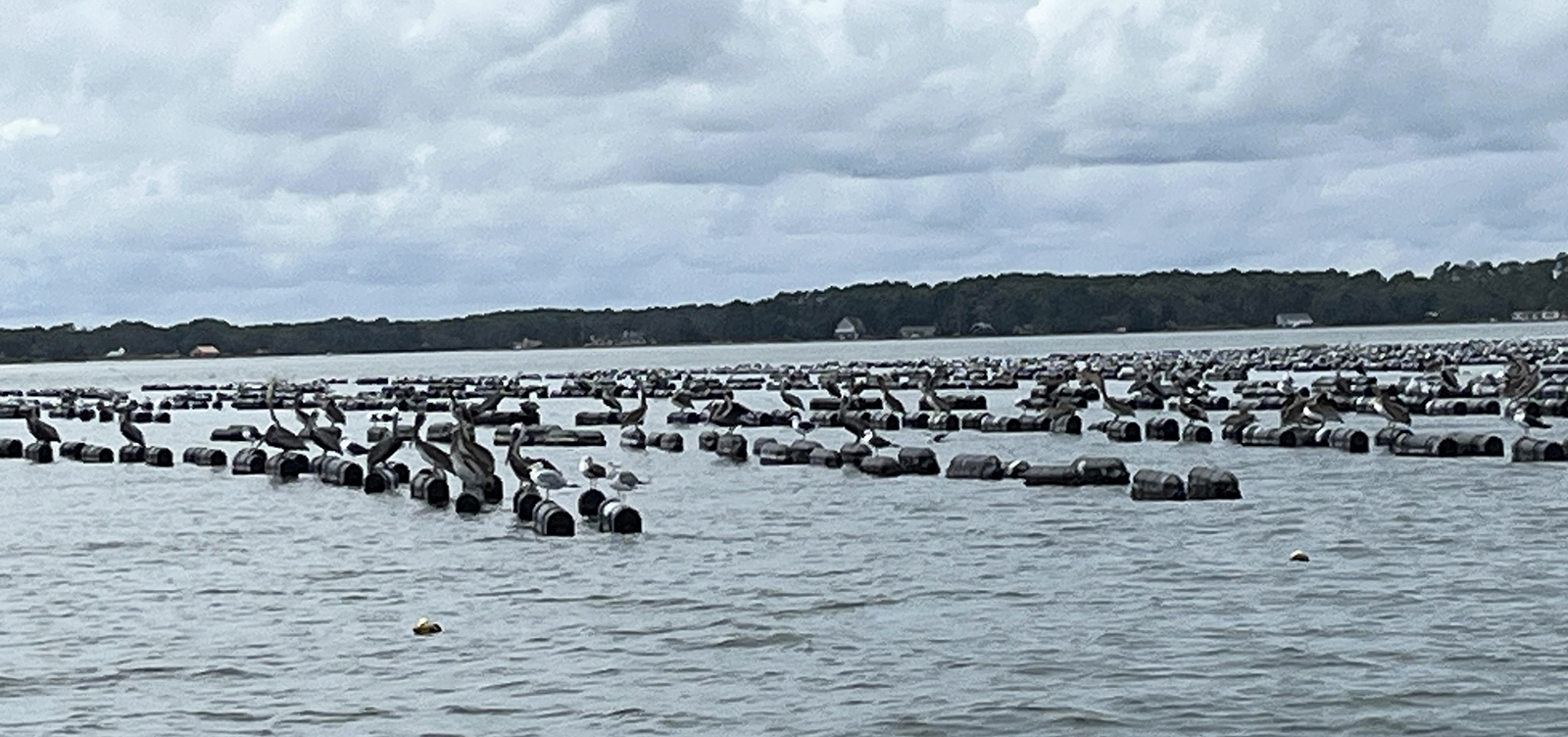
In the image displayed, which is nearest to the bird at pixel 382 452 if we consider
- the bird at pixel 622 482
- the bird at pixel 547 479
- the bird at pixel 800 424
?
the bird at pixel 547 479

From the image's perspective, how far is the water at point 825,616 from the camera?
67.3 ft

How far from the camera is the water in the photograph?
20500 mm

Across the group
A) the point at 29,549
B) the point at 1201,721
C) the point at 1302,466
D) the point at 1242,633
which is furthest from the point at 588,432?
the point at 1201,721

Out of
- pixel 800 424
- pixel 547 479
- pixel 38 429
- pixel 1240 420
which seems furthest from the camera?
pixel 800 424

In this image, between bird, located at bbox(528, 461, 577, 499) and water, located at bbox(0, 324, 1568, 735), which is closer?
water, located at bbox(0, 324, 1568, 735)

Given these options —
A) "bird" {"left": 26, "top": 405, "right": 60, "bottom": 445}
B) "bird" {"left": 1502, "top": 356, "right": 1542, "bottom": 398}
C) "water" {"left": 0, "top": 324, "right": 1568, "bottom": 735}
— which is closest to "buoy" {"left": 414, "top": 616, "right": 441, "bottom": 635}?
"water" {"left": 0, "top": 324, "right": 1568, "bottom": 735}

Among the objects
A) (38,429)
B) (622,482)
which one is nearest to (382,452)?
(622,482)

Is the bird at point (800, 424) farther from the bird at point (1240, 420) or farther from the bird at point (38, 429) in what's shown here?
the bird at point (38, 429)

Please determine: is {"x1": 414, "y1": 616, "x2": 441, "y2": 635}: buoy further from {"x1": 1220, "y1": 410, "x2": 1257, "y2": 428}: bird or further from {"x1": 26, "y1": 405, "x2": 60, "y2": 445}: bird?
{"x1": 26, "y1": 405, "x2": 60, "y2": 445}: bird

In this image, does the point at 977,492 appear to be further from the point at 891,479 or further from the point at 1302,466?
the point at 1302,466

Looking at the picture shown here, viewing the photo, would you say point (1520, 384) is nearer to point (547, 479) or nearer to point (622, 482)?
point (622, 482)

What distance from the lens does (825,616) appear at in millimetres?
26688

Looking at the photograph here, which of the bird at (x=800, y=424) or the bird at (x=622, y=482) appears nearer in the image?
the bird at (x=622, y=482)

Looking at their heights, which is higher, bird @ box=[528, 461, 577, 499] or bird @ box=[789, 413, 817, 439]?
bird @ box=[528, 461, 577, 499]
